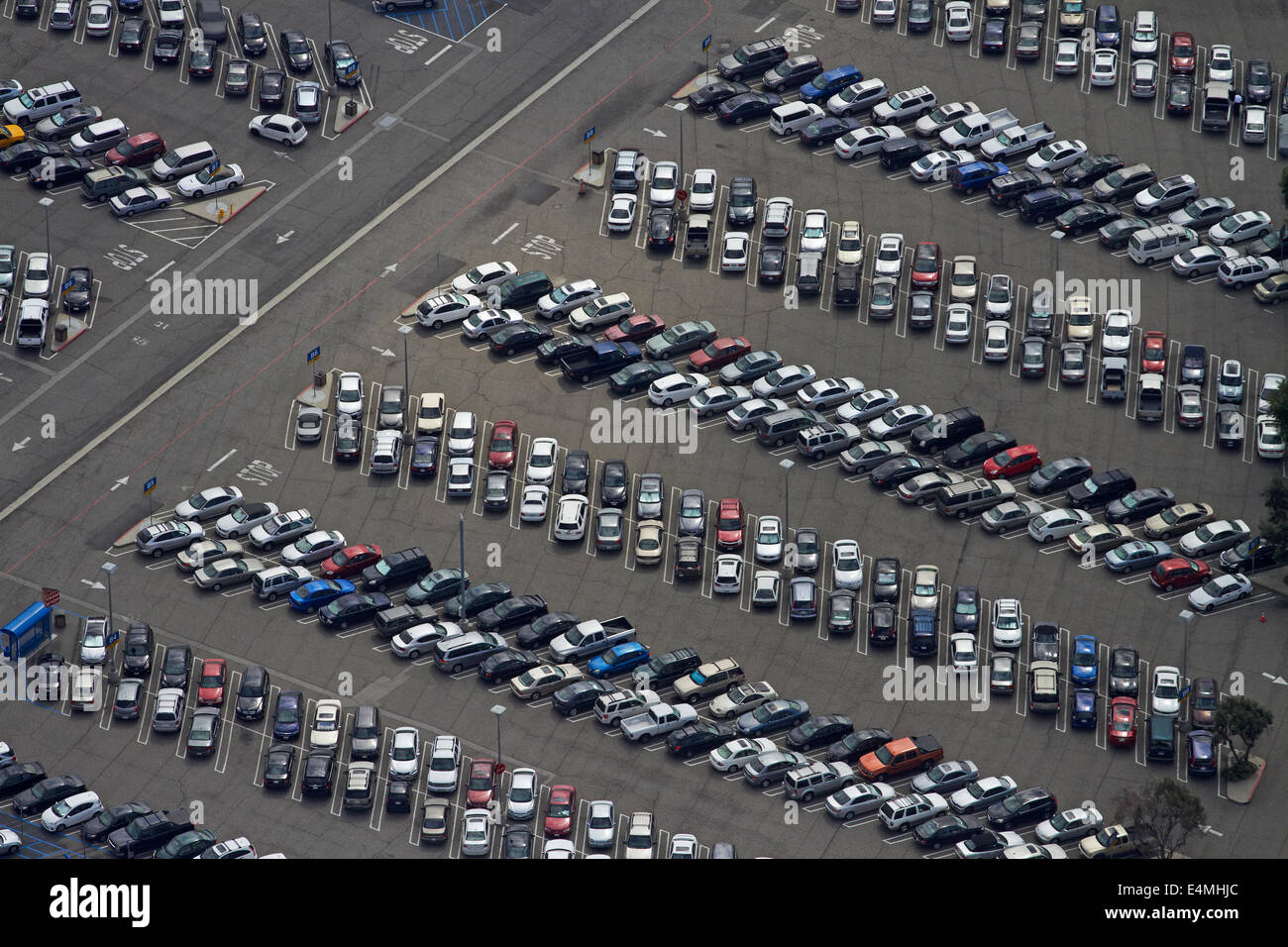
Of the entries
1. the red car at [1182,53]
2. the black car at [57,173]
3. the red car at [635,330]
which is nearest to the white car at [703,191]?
the red car at [635,330]

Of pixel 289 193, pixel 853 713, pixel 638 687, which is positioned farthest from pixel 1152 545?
pixel 289 193

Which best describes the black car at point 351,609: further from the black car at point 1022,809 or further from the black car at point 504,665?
the black car at point 1022,809

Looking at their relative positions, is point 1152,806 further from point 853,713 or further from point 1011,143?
point 1011,143

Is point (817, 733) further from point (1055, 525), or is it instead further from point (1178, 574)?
point (1178, 574)

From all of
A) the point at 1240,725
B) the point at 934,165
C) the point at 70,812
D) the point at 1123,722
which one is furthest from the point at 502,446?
the point at 1240,725

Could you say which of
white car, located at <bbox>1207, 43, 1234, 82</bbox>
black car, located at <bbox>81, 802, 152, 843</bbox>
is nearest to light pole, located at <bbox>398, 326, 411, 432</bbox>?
black car, located at <bbox>81, 802, 152, 843</bbox>

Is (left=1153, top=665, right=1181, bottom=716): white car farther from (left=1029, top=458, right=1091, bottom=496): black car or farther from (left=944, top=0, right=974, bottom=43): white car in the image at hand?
(left=944, top=0, right=974, bottom=43): white car
